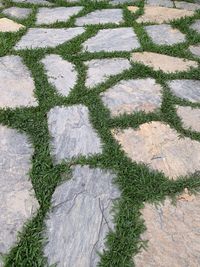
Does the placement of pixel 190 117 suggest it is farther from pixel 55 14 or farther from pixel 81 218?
pixel 55 14

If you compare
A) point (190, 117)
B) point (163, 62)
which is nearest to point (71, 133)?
point (190, 117)

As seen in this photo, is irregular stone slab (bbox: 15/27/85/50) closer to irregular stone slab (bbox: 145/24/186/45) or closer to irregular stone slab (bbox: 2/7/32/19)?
irregular stone slab (bbox: 2/7/32/19)

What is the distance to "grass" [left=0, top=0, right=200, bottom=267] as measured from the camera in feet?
6.38

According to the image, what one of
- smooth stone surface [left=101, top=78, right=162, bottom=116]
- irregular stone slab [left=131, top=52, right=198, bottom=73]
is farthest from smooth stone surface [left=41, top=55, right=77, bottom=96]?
irregular stone slab [left=131, top=52, right=198, bottom=73]

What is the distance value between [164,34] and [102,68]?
2.93ft

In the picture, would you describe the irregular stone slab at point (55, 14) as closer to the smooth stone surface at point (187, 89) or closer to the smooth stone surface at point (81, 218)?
the smooth stone surface at point (187, 89)

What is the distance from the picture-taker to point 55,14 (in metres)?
4.18

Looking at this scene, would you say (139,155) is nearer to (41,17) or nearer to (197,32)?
(197,32)

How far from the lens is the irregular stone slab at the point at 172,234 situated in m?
1.90

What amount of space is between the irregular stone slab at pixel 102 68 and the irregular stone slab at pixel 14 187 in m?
0.79

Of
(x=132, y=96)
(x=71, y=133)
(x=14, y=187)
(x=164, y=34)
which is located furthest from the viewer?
(x=164, y=34)

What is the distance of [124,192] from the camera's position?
7.20 ft

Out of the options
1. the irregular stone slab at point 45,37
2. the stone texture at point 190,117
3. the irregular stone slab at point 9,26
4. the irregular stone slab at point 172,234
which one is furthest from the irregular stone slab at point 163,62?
the irregular stone slab at point 172,234

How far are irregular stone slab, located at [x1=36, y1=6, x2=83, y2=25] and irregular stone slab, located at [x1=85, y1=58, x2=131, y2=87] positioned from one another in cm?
97
